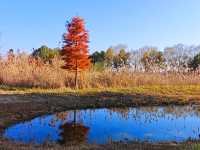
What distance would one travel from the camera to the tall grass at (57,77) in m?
17.8

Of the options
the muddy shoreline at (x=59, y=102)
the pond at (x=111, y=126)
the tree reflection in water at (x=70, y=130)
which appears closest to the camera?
the tree reflection in water at (x=70, y=130)

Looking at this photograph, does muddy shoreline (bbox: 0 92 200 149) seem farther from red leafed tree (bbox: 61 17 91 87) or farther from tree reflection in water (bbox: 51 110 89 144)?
red leafed tree (bbox: 61 17 91 87)

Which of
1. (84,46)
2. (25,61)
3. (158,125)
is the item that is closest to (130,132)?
(158,125)

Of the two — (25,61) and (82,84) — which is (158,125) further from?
(25,61)

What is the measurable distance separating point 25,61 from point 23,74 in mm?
1649

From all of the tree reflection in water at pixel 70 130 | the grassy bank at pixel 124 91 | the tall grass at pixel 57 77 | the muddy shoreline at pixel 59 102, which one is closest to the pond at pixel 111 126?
the tree reflection in water at pixel 70 130

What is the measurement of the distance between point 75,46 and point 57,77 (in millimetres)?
1644

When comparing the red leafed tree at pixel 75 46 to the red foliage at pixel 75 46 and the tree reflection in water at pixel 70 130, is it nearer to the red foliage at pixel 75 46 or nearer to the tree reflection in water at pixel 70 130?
the red foliage at pixel 75 46

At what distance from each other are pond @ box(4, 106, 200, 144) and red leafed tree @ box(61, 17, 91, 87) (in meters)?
5.77

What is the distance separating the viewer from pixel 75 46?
1797cm

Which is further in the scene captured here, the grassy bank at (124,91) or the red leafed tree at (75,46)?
the red leafed tree at (75,46)

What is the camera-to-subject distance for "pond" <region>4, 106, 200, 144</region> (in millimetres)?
8656

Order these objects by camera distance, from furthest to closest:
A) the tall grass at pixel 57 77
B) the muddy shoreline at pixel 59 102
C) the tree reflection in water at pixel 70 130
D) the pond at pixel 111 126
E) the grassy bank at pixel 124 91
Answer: the tall grass at pixel 57 77 → the grassy bank at pixel 124 91 → the muddy shoreline at pixel 59 102 → the pond at pixel 111 126 → the tree reflection in water at pixel 70 130

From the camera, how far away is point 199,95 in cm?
1622
